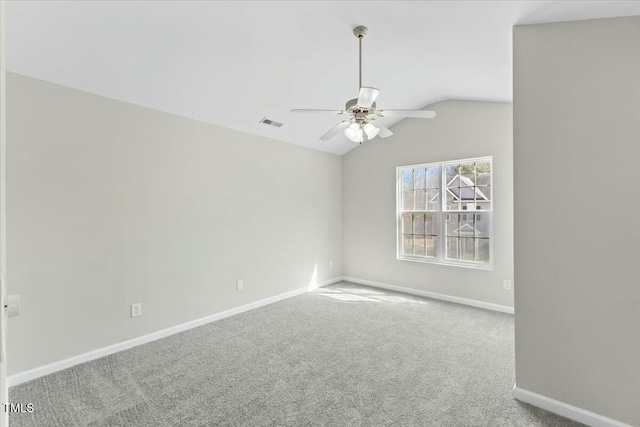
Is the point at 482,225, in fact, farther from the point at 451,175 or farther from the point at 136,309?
the point at 136,309

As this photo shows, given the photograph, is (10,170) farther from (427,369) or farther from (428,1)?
(427,369)

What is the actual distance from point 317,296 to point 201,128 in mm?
2880

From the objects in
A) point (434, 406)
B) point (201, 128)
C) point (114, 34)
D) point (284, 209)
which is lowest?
point (434, 406)

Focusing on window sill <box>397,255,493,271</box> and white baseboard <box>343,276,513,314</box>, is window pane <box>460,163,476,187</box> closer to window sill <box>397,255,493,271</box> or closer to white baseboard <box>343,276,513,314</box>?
window sill <box>397,255,493,271</box>

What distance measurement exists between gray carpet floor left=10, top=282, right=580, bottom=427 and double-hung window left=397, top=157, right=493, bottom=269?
1.09 meters

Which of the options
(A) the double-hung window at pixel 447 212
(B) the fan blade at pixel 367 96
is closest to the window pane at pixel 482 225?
(A) the double-hung window at pixel 447 212

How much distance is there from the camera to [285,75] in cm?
318

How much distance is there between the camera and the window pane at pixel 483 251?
423 centimetres

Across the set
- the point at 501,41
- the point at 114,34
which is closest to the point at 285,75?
the point at 114,34

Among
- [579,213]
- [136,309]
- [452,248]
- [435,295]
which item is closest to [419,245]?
[452,248]

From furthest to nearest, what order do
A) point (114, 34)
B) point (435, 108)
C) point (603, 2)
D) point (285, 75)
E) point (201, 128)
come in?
point (435, 108)
point (201, 128)
point (285, 75)
point (114, 34)
point (603, 2)

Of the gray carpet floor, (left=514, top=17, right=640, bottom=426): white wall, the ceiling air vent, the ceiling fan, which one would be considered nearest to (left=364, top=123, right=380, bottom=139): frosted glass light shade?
the ceiling fan

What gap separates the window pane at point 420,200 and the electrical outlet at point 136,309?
3938 mm

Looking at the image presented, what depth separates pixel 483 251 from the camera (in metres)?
4.28
